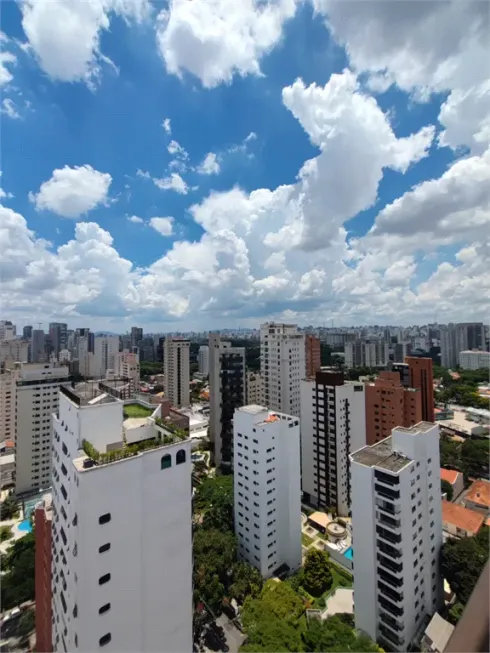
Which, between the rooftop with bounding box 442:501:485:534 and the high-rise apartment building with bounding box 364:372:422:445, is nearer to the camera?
the rooftop with bounding box 442:501:485:534

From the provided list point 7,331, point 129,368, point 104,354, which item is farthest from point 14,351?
point 104,354

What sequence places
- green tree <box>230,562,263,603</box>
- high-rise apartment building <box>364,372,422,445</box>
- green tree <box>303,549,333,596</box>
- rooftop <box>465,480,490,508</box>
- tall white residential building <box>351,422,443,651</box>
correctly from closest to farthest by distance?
tall white residential building <box>351,422,443,651</box>
green tree <box>230,562,263,603</box>
green tree <box>303,549,333,596</box>
rooftop <box>465,480,490,508</box>
high-rise apartment building <box>364,372,422,445</box>

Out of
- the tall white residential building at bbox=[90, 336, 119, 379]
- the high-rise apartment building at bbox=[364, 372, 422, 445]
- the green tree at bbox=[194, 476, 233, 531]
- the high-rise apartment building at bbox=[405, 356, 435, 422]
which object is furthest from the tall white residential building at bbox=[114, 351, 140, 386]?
the high-rise apartment building at bbox=[405, 356, 435, 422]

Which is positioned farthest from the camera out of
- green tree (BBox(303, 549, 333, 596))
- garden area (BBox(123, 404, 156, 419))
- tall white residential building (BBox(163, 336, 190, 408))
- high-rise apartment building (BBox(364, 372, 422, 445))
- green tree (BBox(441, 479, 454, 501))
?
tall white residential building (BBox(163, 336, 190, 408))

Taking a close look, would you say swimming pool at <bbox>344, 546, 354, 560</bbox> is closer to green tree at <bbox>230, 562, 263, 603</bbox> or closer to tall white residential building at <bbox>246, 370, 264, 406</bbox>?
green tree at <bbox>230, 562, 263, 603</bbox>

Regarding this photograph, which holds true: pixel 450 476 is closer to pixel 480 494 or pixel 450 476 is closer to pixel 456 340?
pixel 480 494

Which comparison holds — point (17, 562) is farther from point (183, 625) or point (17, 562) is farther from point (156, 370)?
point (156, 370)

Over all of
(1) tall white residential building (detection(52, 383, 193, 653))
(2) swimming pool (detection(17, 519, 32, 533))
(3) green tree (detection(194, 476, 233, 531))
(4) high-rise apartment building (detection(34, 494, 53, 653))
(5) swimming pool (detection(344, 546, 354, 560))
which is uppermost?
(1) tall white residential building (detection(52, 383, 193, 653))

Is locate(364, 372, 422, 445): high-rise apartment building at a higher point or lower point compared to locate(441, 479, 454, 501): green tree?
higher
